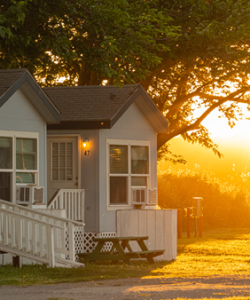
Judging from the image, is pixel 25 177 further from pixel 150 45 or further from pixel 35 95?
pixel 150 45

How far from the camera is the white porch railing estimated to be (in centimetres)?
1568

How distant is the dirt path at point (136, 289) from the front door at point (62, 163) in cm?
645

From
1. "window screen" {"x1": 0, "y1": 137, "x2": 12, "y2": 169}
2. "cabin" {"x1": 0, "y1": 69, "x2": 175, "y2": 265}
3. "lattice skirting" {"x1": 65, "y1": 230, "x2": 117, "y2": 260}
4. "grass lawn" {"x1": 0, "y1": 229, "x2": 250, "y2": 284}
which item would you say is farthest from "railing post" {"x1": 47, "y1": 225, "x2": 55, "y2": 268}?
"lattice skirting" {"x1": 65, "y1": 230, "x2": 117, "y2": 260}

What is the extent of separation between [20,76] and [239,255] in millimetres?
8036

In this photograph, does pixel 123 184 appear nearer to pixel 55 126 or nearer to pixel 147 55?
pixel 55 126

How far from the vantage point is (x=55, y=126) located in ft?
55.3

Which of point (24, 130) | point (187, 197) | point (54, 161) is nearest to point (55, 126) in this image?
point (54, 161)

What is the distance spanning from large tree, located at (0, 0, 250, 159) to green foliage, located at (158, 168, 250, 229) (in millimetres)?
5215

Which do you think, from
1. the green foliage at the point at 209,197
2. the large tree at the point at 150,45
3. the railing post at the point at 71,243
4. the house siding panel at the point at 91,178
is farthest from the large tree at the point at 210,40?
the green foliage at the point at 209,197

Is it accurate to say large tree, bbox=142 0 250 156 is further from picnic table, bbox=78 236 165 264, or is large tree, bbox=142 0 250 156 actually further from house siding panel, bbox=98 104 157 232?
picnic table, bbox=78 236 165 264

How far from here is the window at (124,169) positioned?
16641 mm

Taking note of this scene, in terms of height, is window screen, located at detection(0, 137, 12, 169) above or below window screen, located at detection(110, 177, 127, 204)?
above

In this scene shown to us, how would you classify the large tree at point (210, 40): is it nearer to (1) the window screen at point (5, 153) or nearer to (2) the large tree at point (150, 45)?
(2) the large tree at point (150, 45)

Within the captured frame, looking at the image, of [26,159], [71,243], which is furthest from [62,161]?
[71,243]
